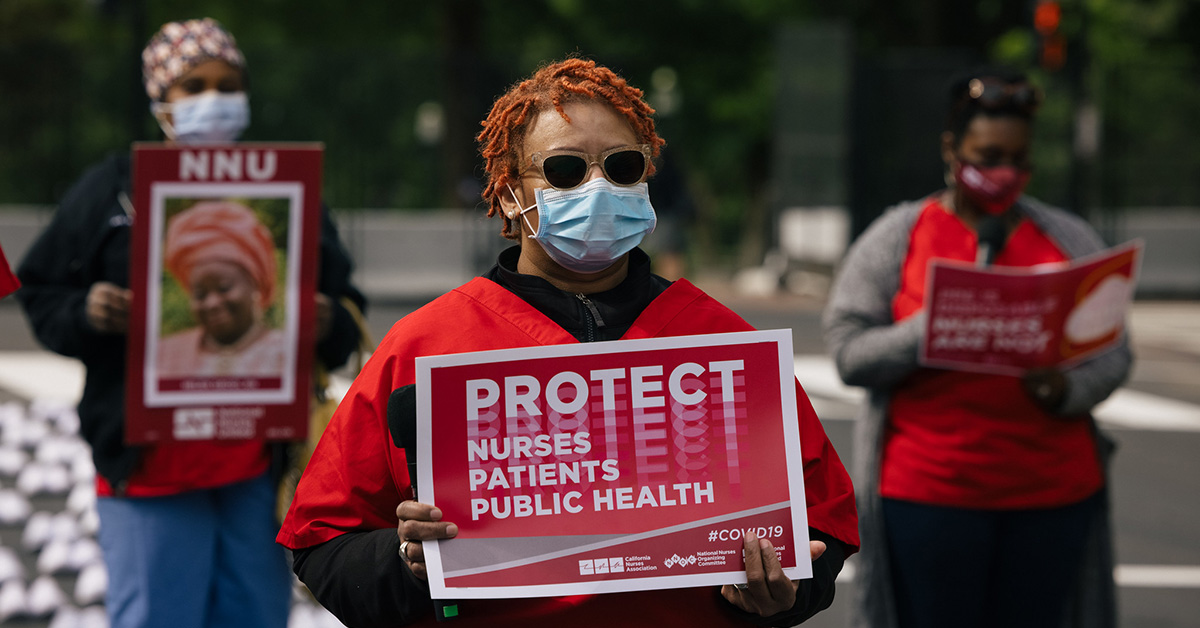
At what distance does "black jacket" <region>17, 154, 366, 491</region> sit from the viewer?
3.56 meters

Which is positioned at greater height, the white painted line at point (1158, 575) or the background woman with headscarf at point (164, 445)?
the background woman with headscarf at point (164, 445)

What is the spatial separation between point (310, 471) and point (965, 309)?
2.05m

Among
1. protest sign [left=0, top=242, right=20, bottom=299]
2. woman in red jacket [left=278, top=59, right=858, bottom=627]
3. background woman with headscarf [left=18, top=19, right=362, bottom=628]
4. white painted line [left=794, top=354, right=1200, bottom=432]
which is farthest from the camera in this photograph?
white painted line [left=794, top=354, right=1200, bottom=432]

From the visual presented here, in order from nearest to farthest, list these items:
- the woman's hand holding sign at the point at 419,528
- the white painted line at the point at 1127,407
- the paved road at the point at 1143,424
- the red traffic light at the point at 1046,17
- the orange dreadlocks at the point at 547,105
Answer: the woman's hand holding sign at the point at 419,528
the orange dreadlocks at the point at 547,105
the paved road at the point at 1143,424
the white painted line at the point at 1127,407
the red traffic light at the point at 1046,17

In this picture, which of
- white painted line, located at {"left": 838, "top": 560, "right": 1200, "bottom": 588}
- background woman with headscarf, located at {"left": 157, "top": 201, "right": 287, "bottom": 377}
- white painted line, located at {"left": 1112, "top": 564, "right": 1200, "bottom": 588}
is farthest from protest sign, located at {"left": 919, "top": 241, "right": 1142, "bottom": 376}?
white painted line, located at {"left": 1112, "top": 564, "right": 1200, "bottom": 588}

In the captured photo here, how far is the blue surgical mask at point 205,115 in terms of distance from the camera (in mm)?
3703

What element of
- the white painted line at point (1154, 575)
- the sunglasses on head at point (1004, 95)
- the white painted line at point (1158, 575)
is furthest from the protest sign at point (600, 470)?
the white painted line at point (1158, 575)

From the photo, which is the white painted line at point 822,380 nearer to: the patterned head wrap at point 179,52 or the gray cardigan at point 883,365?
the gray cardigan at point 883,365

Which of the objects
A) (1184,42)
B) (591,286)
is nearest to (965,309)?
(591,286)

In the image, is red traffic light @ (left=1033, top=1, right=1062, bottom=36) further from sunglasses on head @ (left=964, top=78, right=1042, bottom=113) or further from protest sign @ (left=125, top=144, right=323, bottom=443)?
protest sign @ (left=125, top=144, right=323, bottom=443)

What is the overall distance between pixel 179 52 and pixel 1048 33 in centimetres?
1451

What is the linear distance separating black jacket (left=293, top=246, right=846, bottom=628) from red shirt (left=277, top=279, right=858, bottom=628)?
0.02 m

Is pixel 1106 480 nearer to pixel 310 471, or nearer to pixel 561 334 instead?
pixel 561 334

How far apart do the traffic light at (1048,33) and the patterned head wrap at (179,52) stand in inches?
565
